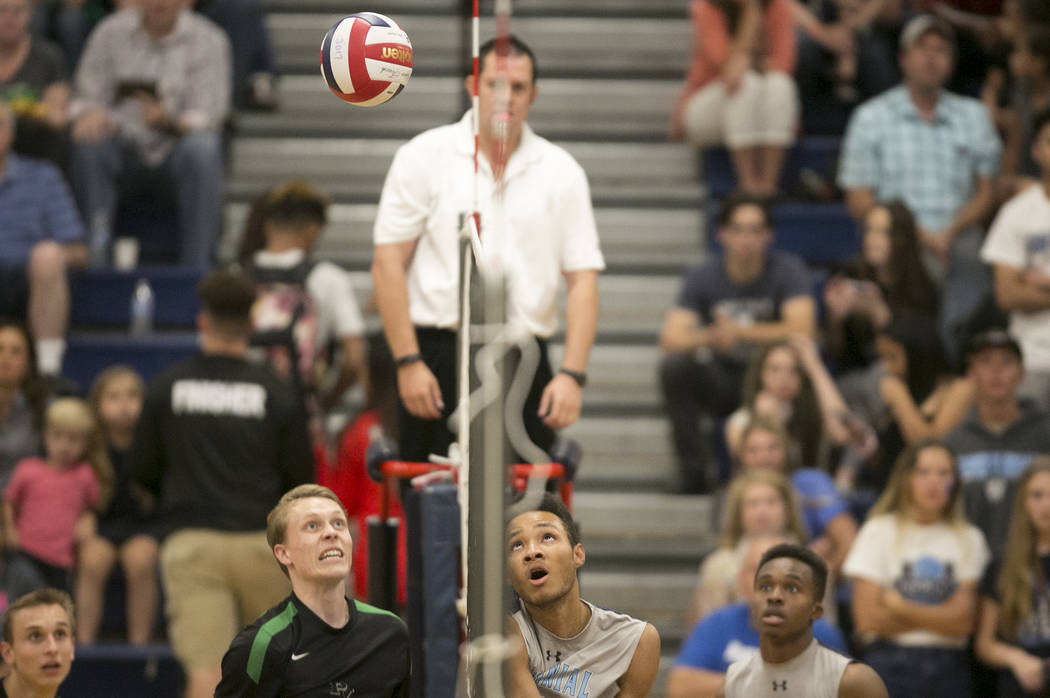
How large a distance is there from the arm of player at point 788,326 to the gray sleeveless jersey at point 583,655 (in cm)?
367

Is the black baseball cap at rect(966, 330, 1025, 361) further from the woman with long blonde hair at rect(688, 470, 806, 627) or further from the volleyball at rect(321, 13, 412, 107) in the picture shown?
the volleyball at rect(321, 13, 412, 107)

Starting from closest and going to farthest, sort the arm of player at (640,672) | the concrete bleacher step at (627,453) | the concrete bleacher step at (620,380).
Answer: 1. the arm of player at (640,672)
2. the concrete bleacher step at (627,453)
3. the concrete bleacher step at (620,380)

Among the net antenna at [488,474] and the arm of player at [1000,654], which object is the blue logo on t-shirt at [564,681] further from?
the arm of player at [1000,654]

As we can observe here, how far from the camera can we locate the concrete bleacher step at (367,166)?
1041 centimetres

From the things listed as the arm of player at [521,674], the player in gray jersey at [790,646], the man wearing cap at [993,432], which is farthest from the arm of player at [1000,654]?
the arm of player at [521,674]

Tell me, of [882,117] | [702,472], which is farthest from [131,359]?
[882,117]

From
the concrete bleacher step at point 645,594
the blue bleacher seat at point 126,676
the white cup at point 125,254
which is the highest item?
the white cup at point 125,254

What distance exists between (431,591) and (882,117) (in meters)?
5.14

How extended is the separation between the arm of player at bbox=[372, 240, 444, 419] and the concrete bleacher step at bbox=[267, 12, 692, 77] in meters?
5.19

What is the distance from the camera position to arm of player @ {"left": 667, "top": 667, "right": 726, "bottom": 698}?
6688 mm

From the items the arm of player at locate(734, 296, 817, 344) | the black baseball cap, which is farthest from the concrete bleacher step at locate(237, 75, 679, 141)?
the black baseball cap

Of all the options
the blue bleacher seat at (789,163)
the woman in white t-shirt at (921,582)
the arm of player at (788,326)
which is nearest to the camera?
the woman in white t-shirt at (921,582)

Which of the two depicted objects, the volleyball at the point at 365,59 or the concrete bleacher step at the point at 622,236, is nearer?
the volleyball at the point at 365,59

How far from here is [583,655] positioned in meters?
4.83
